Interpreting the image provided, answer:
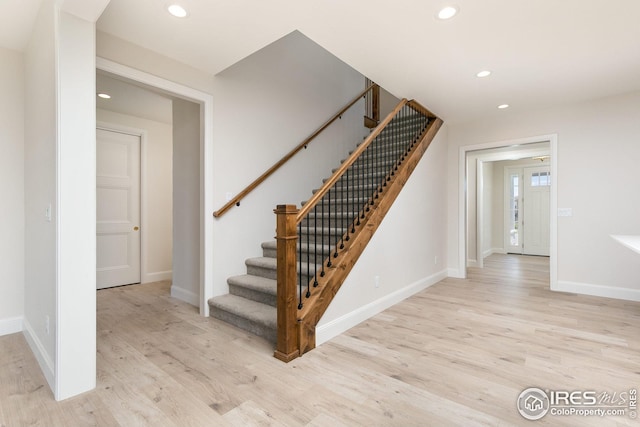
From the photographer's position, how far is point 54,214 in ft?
5.85

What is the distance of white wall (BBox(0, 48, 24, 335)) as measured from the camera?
8.98 ft

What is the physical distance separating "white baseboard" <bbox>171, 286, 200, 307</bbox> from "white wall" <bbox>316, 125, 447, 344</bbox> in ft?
5.61

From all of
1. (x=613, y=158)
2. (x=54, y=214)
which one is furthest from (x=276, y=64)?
(x=613, y=158)

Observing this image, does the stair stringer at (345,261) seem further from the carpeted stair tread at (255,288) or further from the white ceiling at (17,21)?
the white ceiling at (17,21)

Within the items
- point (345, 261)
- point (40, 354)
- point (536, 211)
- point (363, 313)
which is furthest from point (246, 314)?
point (536, 211)

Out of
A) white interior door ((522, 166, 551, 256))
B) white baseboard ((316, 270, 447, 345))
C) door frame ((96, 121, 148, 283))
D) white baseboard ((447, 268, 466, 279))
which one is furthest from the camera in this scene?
white interior door ((522, 166, 551, 256))

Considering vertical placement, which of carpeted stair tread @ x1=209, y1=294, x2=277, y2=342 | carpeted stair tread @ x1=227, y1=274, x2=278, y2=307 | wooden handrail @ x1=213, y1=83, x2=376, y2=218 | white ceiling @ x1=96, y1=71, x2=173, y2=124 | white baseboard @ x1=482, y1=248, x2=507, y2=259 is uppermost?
white ceiling @ x1=96, y1=71, x2=173, y2=124

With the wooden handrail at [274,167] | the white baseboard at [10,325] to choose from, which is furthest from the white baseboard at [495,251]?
the white baseboard at [10,325]

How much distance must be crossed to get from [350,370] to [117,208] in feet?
13.2

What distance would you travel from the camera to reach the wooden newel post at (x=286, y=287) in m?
2.20

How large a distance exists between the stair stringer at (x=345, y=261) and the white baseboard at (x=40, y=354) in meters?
1.53

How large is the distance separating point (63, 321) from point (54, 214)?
612 mm

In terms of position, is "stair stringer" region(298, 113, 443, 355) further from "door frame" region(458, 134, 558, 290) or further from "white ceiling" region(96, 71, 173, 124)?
"white ceiling" region(96, 71, 173, 124)

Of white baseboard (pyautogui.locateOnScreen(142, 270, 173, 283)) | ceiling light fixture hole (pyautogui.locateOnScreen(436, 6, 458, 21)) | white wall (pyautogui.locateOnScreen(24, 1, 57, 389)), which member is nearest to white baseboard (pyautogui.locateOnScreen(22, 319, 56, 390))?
white wall (pyautogui.locateOnScreen(24, 1, 57, 389))
